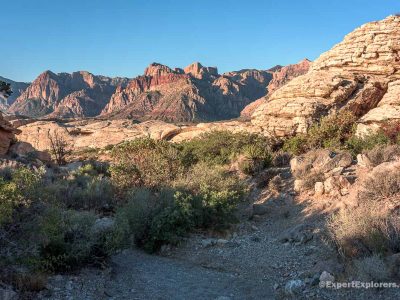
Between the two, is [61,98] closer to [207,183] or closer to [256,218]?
[207,183]

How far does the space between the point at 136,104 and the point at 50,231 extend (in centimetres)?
12280

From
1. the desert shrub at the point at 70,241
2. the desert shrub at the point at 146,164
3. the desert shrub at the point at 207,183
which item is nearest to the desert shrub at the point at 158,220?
the desert shrub at the point at 207,183

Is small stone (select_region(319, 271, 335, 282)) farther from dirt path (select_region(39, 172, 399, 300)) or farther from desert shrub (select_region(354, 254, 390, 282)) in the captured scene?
desert shrub (select_region(354, 254, 390, 282))

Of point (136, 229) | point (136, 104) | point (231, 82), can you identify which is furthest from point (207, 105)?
point (136, 229)

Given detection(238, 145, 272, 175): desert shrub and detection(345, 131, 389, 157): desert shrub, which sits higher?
detection(345, 131, 389, 157): desert shrub

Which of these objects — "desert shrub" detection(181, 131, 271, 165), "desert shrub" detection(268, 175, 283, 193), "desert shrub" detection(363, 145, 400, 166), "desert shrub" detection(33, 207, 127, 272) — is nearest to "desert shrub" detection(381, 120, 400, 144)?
"desert shrub" detection(363, 145, 400, 166)

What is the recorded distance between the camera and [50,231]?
6449 millimetres

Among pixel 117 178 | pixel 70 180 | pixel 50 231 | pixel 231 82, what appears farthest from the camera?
pixel 231 82

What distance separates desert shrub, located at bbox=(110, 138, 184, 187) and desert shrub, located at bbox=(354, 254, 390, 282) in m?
7.55

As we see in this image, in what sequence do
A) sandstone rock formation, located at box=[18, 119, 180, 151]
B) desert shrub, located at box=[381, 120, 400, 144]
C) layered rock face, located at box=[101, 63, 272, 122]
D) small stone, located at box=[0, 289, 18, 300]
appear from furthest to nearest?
layered rock face, located at box=[101, 63, 272, 122]
sandstone rock formation, located at box=[18, 119, 180, 151]
desert shrub, located at box=[381, 120, 400, 144]
small stone, located at box=[0, 289, 18, 300]

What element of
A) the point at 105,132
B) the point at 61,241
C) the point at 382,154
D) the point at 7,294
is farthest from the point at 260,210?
the point at 105,132

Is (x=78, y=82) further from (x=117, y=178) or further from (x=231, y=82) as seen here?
(x=117, y=178)

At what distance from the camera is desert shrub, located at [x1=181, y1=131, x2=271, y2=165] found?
55.7ft

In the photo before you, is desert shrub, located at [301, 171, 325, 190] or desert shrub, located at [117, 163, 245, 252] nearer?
desert shrub, located at [117, 163, 245, 252]
